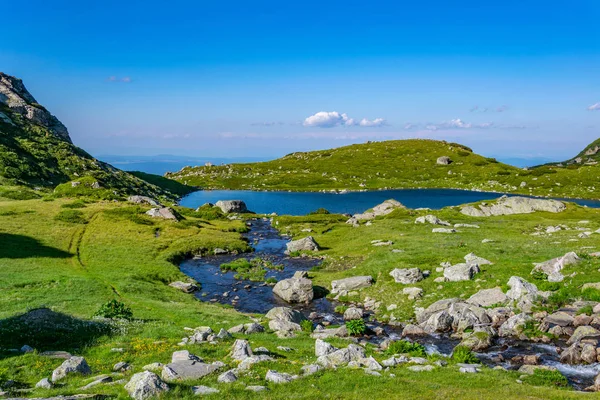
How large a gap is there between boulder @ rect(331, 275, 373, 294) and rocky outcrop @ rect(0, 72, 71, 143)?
169m

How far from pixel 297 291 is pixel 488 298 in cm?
2054

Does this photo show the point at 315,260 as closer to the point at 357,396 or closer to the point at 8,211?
the point at 357,396

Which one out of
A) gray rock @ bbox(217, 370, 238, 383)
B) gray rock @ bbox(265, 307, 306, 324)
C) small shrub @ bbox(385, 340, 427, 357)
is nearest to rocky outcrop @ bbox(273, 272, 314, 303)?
gray rock @ bbox(265, 307, 306, 324)

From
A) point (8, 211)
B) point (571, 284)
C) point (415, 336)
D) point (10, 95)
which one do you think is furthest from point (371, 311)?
point (10, 95)

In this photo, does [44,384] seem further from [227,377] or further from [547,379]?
[547,379]

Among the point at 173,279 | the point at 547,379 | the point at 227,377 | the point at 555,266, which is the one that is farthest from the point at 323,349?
the point at 173,279

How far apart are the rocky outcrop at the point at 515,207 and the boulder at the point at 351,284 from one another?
56.1 m

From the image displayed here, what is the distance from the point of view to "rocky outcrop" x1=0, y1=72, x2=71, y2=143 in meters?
168

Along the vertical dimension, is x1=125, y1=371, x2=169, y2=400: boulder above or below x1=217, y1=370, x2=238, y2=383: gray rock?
above

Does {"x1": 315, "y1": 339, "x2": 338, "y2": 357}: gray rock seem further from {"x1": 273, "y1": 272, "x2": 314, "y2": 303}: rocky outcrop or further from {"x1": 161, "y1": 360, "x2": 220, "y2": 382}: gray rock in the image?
{"x1": 273, "y1": 272, "x2": 314, "y2": 303}: rocky outcrop

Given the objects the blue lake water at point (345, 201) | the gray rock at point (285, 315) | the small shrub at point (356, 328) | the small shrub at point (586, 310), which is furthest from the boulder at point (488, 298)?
the blue lake water at point (345, 201)

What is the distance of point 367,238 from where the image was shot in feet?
232

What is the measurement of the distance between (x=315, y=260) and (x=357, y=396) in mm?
51218

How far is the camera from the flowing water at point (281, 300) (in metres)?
25.1
